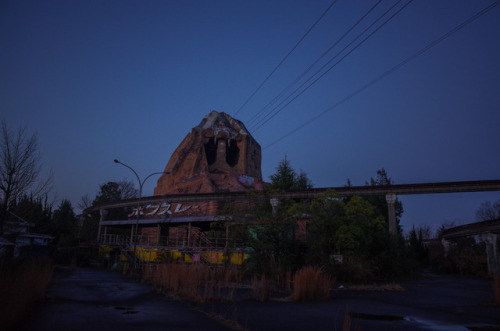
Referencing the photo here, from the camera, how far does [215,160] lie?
246 ft

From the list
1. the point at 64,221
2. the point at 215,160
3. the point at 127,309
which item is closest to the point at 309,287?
the point at 127,309

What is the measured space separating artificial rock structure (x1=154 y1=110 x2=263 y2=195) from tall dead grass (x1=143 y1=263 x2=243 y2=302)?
47.3 metres

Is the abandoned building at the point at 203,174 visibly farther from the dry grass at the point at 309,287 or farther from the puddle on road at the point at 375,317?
the puddle on road at the point at 375,317

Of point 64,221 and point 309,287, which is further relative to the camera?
point 64,221

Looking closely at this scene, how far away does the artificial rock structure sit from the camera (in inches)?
2580

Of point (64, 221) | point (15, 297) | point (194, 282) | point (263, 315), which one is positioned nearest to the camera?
point (15, 297)

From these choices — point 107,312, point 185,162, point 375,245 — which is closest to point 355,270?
point 375,245

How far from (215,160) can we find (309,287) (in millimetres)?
65036

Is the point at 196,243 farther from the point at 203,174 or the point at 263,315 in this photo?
the point at 263,315

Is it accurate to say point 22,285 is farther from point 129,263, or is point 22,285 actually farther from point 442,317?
point 129,263

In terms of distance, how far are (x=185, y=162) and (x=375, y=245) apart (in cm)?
5515

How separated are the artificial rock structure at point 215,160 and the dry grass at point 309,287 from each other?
52.2m

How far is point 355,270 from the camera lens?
1780 cm

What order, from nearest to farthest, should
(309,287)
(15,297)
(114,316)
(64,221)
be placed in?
(15,297), (114,316), (309,287), (64,221)
